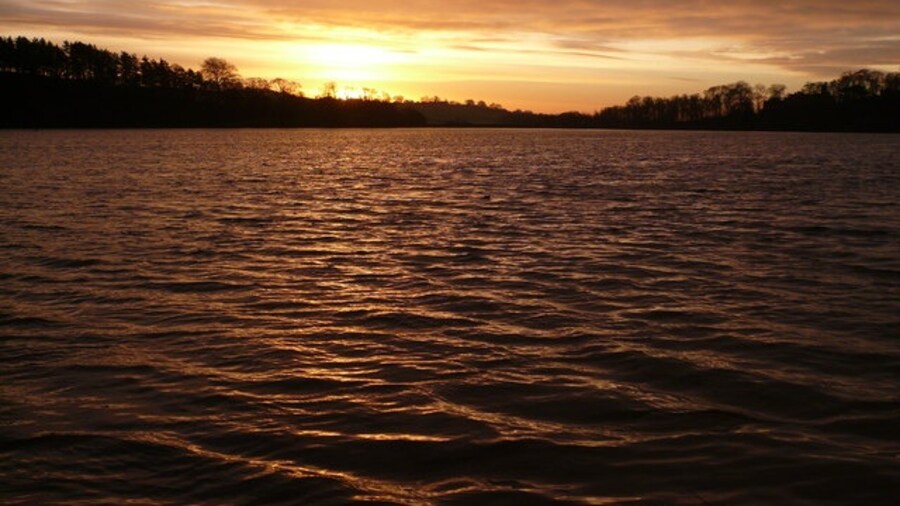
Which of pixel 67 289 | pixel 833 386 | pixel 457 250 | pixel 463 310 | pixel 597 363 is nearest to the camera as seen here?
pixel 833 386

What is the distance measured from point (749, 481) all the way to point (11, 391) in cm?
981

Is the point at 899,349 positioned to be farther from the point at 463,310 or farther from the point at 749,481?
the point at 463,310

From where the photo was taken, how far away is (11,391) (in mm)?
11125

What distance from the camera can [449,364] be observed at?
12430 millimetres

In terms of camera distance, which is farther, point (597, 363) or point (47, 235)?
point (47, 235)

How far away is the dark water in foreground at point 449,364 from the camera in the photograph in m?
8.58

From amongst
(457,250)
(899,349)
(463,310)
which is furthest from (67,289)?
(899,349)

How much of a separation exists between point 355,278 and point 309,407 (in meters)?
9.26

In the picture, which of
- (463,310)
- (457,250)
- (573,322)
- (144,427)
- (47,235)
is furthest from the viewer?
(47,235)

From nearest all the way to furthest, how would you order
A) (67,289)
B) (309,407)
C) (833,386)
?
(309,407) → (833,386) → (67,289)

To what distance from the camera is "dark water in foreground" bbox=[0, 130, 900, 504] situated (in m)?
8.58

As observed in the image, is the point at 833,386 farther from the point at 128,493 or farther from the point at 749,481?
the point at 128,493

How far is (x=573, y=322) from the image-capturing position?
49.6ft

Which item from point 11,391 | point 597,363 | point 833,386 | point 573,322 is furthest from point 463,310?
point 11,391
